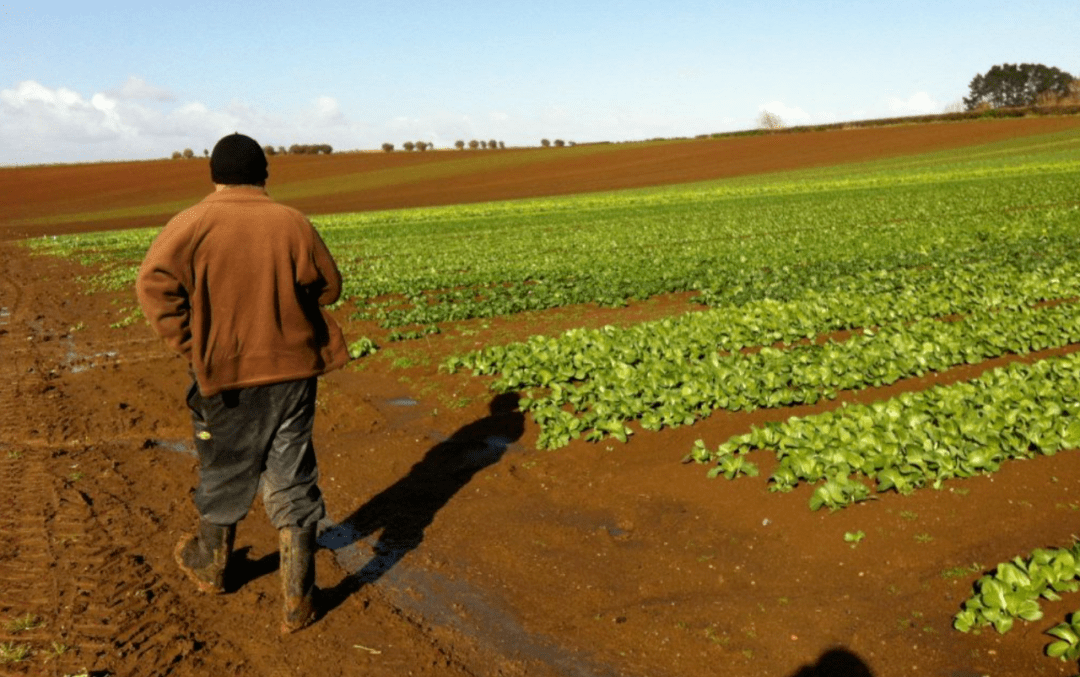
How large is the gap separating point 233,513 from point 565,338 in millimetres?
6844

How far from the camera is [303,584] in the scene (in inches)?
212

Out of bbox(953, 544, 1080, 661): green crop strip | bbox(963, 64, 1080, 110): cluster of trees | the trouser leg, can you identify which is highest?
bbox(963, 64, 1080, 110): cluster of trees

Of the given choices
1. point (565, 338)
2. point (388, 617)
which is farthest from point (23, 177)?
point (388, 617)

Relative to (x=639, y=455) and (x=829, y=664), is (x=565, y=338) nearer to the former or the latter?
(x=639, y=455)

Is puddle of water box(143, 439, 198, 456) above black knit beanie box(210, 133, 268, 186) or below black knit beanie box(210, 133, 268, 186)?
below

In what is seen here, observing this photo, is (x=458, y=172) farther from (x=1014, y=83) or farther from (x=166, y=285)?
(x=1014, y=83)

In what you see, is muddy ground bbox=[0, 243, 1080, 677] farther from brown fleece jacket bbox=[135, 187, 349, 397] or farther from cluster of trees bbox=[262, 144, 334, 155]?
cluster of trees bbox=[262, 144, 334, 155]

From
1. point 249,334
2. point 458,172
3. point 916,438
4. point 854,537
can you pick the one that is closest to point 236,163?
point 249,334

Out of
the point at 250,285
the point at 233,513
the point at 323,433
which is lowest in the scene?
the point at 323,433

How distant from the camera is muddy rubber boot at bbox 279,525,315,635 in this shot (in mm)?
5348

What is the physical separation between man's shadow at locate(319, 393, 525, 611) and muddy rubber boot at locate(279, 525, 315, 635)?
0.94 feet

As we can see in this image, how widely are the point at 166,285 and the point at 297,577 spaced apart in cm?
173

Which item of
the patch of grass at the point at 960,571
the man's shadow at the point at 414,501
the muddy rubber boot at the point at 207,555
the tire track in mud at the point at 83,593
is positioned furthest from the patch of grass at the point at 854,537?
the tire track in mud at the point at 83,593

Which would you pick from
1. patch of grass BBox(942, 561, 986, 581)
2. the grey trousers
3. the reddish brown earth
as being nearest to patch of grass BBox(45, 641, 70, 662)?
the grey trousers
